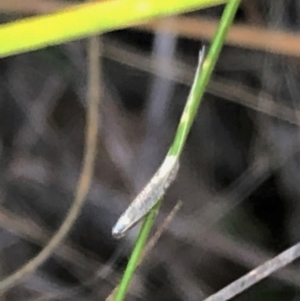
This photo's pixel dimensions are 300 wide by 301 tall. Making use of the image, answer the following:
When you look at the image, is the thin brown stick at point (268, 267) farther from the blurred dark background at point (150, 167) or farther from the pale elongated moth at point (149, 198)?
the pale elongated moth at point (149, 198)

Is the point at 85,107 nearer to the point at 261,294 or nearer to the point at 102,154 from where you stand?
the point at 102,154

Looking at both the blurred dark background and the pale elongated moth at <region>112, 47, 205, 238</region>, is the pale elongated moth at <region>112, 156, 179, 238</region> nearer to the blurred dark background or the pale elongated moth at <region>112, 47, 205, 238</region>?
the pale elongated moth at <region>112, 47, 205, 238</region>

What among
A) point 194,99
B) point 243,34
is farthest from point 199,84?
point 243,34

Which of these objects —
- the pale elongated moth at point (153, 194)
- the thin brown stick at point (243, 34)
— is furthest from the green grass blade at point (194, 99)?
the thin brown stick at point (243, 34)

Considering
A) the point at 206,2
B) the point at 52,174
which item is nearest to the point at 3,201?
the point at 52,174

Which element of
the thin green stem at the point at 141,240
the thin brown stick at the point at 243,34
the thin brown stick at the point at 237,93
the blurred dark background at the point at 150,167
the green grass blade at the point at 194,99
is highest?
the thin brown stick at the point at 243,34

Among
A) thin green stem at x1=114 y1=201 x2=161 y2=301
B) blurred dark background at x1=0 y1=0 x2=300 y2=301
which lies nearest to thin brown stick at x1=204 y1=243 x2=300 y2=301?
blurred dark background at x1=0 y1=0 x2=300 y2=301
